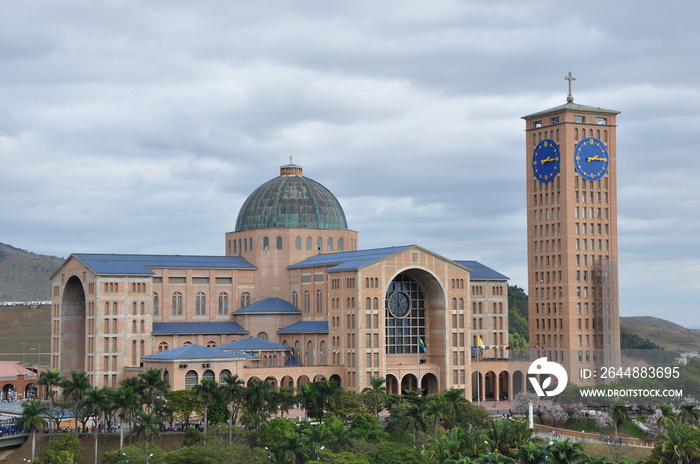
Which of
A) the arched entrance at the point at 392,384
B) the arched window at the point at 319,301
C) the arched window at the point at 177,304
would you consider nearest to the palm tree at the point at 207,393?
the arched window at the point at 177,304

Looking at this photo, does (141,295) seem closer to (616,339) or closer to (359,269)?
(359,269)

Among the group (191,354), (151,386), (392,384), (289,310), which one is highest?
(289,310)

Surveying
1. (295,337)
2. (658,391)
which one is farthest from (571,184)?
(295,337)

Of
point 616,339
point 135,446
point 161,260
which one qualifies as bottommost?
point 135,446

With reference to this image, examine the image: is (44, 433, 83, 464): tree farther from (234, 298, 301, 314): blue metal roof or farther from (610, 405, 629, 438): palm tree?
(610, 405, 629, 438): palm tree

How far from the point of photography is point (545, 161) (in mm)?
143250

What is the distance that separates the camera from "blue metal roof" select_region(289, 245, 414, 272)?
129500 mm

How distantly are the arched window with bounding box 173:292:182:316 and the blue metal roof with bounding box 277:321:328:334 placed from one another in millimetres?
12139

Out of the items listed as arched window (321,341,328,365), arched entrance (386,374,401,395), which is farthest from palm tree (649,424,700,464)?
arched window (321,341,328,365)

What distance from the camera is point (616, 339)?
466 feet

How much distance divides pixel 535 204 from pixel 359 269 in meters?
30.4

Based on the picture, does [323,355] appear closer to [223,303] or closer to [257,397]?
[223,303]

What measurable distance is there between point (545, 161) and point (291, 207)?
32.4 m

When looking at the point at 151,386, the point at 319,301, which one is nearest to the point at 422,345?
the point at 319,301
